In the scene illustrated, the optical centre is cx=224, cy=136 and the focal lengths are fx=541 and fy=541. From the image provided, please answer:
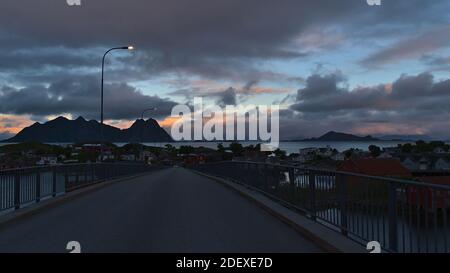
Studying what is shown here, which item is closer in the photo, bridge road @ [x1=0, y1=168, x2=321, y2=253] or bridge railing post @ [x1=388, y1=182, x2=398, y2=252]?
bridge railing post @ [x1=388, y1=182, x2=398, y2=252]

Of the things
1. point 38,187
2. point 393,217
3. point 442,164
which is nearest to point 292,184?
point 393,217

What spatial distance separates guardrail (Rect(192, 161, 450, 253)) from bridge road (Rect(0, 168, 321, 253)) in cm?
80

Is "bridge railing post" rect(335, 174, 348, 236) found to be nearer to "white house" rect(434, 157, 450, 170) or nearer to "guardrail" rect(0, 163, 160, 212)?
"guardrail" rect(0, 163, 160, 212)

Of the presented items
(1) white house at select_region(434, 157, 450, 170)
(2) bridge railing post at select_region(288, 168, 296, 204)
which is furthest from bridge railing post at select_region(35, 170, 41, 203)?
(1) white house at select_region(434, 157, 450, 170)

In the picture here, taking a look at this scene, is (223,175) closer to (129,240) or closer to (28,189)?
(28,189)

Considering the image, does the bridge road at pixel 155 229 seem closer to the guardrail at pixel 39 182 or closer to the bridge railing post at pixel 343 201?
the bridge railing post at pixel 343 201

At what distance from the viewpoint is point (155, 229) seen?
1162 centimetres

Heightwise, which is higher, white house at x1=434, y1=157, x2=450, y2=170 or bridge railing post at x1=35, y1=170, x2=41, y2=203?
bridge railing post at x1=35, y1=170, x2=41, y2=203

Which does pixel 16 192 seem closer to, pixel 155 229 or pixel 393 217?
pixel 155 229

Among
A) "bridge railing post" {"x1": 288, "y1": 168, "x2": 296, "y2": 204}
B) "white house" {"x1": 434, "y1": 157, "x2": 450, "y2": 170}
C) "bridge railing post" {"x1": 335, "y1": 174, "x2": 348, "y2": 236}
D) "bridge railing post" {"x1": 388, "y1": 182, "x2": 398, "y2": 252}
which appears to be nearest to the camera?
"bridge railing post" {"x1": 388, "y1": 182, "x2": 398, "y2": 252}

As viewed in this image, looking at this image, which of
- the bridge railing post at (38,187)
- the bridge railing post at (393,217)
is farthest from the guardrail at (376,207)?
the bridge railing post at (38,187)

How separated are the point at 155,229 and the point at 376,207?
5054mm

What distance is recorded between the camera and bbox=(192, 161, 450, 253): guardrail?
6.65 metres
